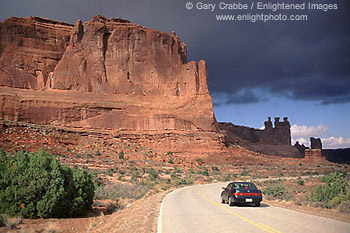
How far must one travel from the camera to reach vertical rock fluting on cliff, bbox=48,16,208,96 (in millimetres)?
64375

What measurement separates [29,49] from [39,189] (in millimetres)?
64554

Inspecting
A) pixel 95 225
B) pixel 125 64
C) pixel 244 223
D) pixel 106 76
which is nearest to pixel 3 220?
pixel 95 225

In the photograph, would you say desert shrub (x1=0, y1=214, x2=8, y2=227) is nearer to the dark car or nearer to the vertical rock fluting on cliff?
the dark car

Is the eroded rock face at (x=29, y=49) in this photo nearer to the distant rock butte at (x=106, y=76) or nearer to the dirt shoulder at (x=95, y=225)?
the distant rock butte at (x=106, y=76)

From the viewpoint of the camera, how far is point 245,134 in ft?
382

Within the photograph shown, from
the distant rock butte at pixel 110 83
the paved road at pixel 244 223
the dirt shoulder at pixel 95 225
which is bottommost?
the dirt shoulder at pixel 95 225

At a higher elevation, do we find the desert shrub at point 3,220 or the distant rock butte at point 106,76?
the distant rock butte at point 106,76

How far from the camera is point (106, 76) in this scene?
214 ft

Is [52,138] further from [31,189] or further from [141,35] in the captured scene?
[31,189]

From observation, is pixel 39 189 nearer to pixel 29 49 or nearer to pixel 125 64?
pixel 125 64

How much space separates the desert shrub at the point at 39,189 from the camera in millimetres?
11906

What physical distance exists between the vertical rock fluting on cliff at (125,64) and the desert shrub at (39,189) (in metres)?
51.5

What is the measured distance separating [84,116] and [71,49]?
1888 cm

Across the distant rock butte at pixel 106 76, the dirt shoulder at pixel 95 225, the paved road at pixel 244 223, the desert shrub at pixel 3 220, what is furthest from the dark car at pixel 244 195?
the distant rock butte at pixel 106 76
